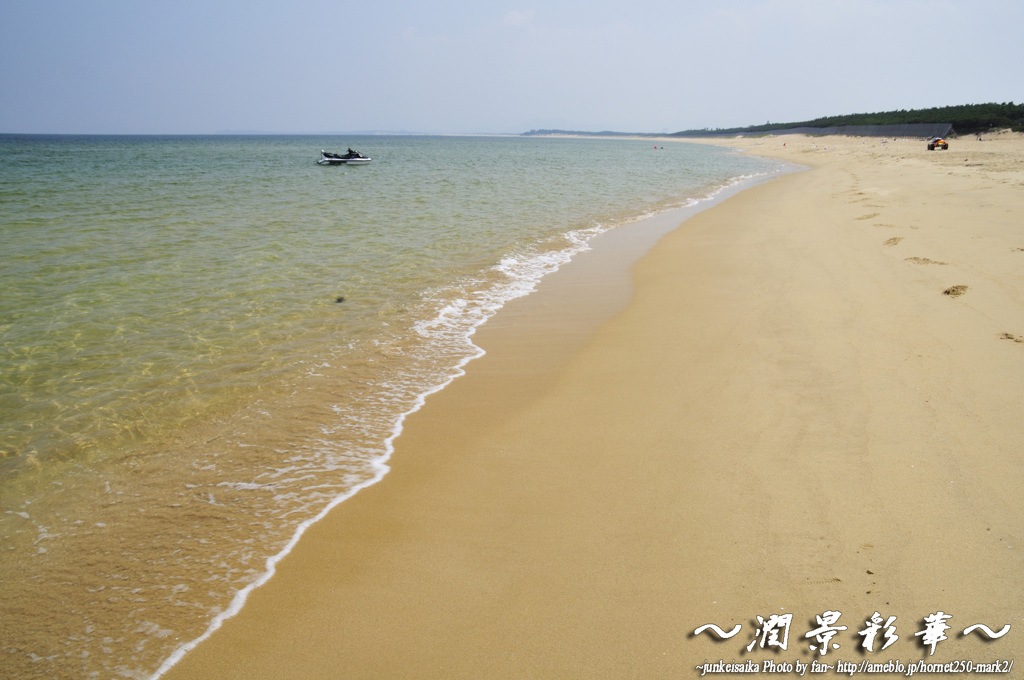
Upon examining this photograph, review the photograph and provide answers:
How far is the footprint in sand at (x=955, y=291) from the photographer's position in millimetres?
6350

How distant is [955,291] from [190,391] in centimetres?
866

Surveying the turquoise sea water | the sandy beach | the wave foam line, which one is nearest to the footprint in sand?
the sandy beach

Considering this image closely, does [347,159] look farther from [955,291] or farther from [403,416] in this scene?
[955,291]

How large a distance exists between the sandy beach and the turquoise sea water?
47cm

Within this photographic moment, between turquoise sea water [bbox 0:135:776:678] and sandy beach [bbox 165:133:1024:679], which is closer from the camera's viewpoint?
sandy beach [bbox 165:133:1024:679]

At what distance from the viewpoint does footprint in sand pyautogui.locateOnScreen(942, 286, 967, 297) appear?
20.8 ft

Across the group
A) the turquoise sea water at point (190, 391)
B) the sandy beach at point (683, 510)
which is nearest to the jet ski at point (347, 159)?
the turquoise sea water at point (190, 391)

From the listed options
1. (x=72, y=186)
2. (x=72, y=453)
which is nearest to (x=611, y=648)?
(x=72, y=453)

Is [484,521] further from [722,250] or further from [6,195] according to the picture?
[6,195]

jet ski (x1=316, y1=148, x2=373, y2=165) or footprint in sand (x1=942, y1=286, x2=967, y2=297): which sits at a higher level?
jet ski (x1=316, y1=148, x2=373, y2=165)

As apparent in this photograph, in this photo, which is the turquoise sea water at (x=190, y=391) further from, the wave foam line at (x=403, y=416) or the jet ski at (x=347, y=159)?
the jet ski at (x=347, y=159)

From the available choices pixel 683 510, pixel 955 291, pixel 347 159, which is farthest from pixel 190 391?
pixel 347 159

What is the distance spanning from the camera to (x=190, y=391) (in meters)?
5.27

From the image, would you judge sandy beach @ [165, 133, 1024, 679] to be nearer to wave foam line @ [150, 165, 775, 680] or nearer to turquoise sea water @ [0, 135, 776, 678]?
wave foam line @ [150, 165, 775, 680]
